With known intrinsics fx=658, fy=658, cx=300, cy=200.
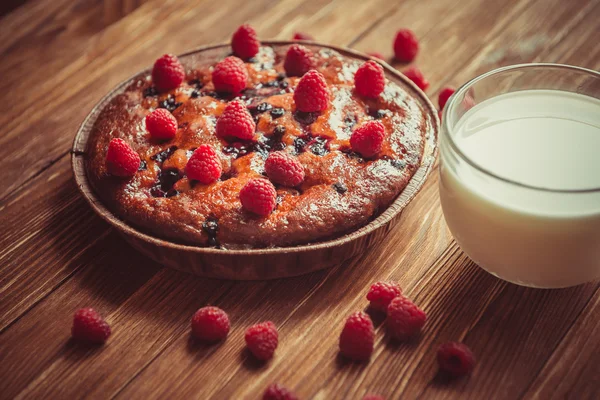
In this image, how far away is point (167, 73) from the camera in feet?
7.07

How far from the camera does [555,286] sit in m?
1.72

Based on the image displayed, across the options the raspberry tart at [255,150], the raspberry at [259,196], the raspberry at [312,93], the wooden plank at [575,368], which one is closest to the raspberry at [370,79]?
the raspberry tart at [255,150]

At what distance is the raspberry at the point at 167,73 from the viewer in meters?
2.16

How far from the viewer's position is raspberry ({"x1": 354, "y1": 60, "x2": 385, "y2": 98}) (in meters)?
2.06

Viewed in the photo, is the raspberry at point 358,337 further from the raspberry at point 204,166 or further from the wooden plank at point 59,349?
the raspberry at point 204,166

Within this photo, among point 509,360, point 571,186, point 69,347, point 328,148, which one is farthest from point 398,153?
point 69,347

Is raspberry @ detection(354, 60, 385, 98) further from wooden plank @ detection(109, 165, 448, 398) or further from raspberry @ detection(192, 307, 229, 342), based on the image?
raspberry @ detection(192, 307, 229, 342)

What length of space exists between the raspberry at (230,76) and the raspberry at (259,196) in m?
0.51

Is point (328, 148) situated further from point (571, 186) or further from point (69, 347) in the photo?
point (69, 347)

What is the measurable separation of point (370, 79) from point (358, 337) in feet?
2.82

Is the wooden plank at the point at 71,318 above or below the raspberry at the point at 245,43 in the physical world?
below

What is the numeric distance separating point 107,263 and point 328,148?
28.5 inches

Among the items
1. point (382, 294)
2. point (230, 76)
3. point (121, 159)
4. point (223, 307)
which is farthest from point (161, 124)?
point (382, 294)

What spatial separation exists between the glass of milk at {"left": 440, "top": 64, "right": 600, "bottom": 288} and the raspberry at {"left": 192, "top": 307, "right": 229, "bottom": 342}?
65 centimetres
